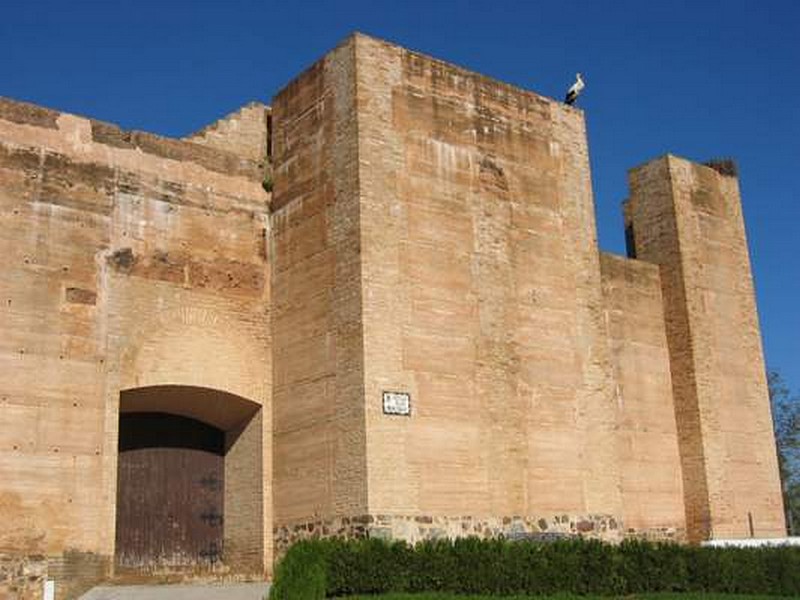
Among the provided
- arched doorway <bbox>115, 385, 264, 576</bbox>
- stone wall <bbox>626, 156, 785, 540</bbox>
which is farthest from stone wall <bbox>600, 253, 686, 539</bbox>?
arched doorway <bbox>115, 385, 264, 576</bbox>

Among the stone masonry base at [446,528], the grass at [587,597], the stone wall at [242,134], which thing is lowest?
the grass at [587,597]

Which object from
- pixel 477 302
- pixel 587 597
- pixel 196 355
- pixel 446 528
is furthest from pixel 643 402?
pixel 196 355

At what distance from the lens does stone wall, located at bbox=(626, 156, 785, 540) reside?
819 inches

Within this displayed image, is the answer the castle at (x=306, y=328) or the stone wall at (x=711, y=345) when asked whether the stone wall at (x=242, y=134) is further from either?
the stone wall at (x=711, y=345)

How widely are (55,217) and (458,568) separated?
7582 mm

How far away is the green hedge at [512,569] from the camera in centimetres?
1316

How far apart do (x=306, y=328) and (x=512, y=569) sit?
16.1 ft

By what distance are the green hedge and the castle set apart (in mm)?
1306

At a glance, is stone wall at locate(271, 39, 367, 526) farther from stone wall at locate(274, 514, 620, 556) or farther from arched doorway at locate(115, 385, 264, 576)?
Answer: arched doorway at locate(115, 385, 264, 576)

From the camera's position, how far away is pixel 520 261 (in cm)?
1783

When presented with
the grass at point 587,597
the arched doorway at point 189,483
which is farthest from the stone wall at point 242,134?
the grass at point 587,597

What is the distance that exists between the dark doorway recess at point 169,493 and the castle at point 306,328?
0.04m

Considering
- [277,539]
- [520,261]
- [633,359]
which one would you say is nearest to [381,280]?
[520,261]

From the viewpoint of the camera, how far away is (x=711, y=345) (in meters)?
21.6
